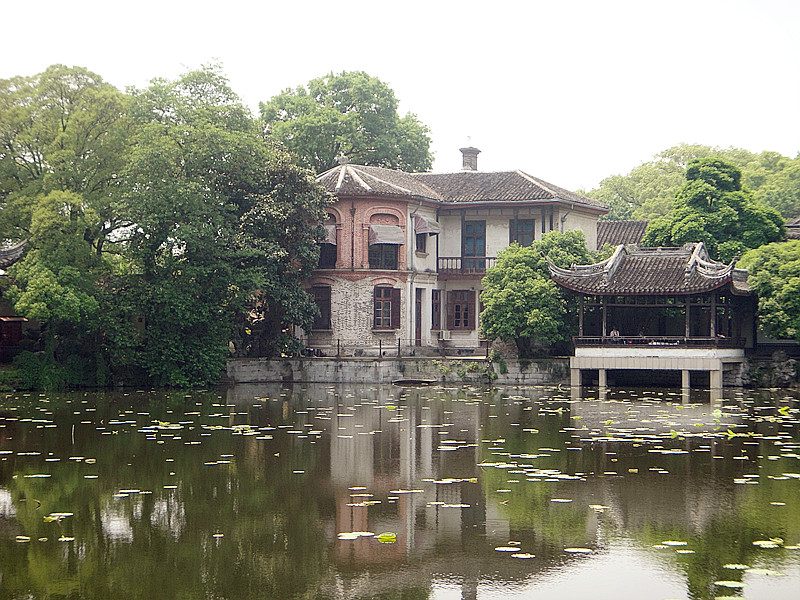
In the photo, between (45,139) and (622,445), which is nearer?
(622,445)

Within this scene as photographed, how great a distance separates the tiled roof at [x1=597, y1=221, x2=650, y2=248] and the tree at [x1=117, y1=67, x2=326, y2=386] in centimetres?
1615

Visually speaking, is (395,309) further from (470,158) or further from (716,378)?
(716,378)

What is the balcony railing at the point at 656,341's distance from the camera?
31.9 meters

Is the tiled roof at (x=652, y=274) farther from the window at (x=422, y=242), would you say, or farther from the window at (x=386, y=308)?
the window at (x=422, y=242)

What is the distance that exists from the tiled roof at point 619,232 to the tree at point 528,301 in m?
10.9

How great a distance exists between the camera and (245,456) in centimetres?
1562

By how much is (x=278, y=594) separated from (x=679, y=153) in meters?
63.9

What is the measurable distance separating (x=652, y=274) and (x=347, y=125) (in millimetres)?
19552

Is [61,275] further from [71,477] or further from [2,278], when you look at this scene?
[71,477]

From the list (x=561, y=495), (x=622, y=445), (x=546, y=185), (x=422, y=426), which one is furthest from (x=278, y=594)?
(x=546, y=185)


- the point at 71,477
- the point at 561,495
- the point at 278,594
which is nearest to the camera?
the point at 278,594

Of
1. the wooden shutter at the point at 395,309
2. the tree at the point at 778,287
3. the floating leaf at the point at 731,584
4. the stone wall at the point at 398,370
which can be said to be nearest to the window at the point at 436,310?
the wooden shutter at the point at 395,309

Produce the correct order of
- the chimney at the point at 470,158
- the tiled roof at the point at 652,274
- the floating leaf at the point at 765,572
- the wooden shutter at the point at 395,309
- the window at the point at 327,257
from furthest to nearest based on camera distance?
the chimney at the point at 470,158, the window at the point at 327,257, the wooden shutter at the point at 395,309, the tiled roof at the point at 652,274, the floating leaf at the point at 765,572

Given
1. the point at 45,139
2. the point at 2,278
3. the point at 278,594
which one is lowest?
the point at 278,594
